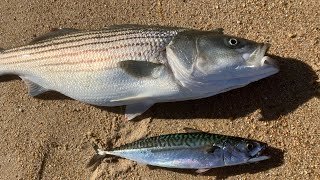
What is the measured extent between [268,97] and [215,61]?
0.85 meters

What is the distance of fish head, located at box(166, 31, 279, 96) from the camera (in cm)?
439

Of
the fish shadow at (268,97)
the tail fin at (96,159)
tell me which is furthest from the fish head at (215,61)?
the tail fin at (96,159)

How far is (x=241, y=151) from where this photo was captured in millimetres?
4449

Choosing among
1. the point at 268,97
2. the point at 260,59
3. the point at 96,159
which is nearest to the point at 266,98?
the point at 268,97

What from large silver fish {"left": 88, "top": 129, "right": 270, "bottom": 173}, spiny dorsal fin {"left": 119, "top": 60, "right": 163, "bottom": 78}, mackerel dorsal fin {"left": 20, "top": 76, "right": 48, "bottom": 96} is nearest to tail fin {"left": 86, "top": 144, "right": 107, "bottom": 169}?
large silver fish {"left": 88, "top": 129, "right": 270, "bottom": 173}

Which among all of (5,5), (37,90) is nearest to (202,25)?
(37,90)

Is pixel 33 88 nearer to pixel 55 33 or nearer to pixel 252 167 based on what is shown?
pixel 55 33

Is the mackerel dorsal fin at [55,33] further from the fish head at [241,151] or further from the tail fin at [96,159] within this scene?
the fish head at [241,151]

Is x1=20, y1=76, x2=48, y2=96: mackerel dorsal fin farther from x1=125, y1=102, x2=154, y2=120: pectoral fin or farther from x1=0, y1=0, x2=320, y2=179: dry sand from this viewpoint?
x1=125, y1=102, x2=154, y2=120: pectoral fin

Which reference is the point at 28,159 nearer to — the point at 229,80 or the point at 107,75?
the point at 107,75

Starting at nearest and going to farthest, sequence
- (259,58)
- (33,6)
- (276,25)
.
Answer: (259,58)
(276,25)
(33,6)

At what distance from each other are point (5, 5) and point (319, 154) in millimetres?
4303

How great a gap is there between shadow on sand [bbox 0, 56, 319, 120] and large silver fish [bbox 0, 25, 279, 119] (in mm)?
363

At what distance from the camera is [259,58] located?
4387 mm
